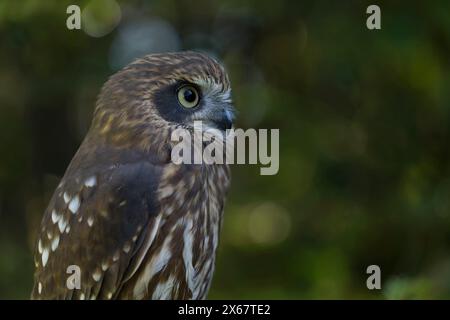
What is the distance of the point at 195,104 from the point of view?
3.57 meters

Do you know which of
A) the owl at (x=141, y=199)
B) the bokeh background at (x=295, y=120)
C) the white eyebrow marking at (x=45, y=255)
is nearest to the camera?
the owl at (x=141, y=199)

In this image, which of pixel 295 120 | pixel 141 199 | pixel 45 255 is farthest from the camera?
pixel 295 120

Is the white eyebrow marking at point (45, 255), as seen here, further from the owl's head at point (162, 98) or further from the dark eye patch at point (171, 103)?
the dark eye patch at point (171, 103)

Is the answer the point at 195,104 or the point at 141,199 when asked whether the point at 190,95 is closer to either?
the point at 195,104

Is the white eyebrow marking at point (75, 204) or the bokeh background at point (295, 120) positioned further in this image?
the bokeh background at point (295, 120)

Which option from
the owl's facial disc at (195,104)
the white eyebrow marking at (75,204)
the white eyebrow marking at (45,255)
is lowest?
the white eyebrow marking at (45,255)

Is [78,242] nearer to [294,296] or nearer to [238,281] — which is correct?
[294,296]

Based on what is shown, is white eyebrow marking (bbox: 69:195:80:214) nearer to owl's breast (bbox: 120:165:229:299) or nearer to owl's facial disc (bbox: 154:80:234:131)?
owl's breast (bbox: 120:165:229:299)

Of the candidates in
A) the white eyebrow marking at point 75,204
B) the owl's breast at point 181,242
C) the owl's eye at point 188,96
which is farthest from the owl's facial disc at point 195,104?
the white eyebrow marking at point 75,204

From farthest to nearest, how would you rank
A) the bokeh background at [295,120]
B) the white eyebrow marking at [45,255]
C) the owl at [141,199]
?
the bokeh background at [295,120]
the white eyebrow marking at [45,255]
the owl at [141,199]

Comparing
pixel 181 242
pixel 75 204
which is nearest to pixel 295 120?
pixel 181 242

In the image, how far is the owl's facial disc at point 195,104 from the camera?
11.6 ft

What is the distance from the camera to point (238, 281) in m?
5.78

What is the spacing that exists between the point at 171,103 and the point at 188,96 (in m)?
0.08
